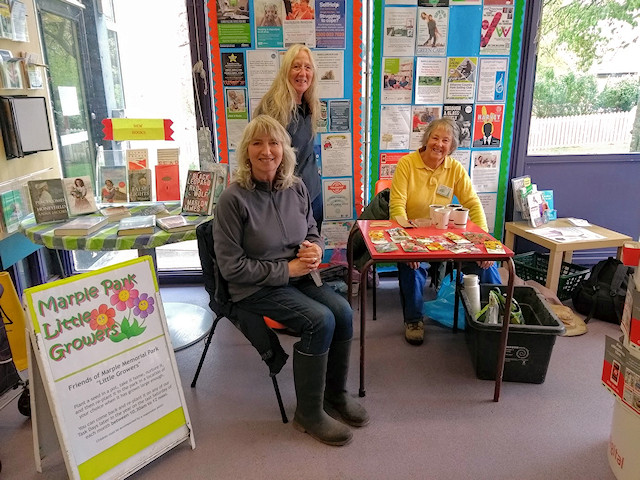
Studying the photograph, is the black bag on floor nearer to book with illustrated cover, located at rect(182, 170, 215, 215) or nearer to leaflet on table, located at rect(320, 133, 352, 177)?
leaflet on table, located at rect(320, 133, 352, 177)

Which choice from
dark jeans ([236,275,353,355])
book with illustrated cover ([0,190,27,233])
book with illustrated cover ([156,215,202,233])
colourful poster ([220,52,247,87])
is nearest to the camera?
dark jeans ([236,275,353,355])

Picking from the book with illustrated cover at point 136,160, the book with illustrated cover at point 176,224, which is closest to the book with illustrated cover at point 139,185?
the book with illustrated cover at point 136,160

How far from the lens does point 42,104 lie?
253 cm

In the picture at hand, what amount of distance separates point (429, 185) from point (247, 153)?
1.11m

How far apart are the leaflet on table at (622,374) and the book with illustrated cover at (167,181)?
6.54 ft

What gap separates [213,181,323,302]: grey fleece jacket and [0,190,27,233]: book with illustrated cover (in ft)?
3.96

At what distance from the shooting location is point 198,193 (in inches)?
90.7

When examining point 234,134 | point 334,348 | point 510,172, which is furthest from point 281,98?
point 510,172

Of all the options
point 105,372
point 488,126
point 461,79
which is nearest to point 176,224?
point 105,372

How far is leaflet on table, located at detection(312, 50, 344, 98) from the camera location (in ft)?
9.11

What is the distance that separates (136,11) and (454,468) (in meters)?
2.85

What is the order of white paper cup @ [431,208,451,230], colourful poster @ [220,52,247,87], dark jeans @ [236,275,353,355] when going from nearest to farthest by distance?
dark jeans @ [236,275,353,355], white paper cup @ [431,208,451,230], colourful poster @ [220,52,247,87]

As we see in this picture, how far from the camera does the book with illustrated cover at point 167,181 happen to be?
2443 millimetres

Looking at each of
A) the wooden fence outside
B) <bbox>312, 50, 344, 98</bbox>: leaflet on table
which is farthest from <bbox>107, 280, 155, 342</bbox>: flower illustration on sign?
the wooden fence outside
